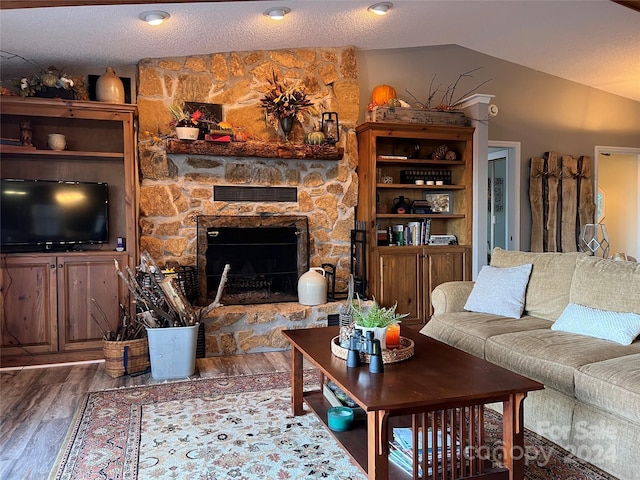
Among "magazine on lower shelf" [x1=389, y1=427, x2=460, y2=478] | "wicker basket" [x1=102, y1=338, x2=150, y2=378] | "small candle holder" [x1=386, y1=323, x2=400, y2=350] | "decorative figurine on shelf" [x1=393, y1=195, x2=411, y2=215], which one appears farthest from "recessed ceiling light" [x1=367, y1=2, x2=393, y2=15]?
"magazine on lower shelf" [x1=389, y1=427, x2=460, y2=478]

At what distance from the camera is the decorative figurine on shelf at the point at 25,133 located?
405 cm

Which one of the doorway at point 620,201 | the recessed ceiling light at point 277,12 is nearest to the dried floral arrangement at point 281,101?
the recessed ceiling light at point 277,12

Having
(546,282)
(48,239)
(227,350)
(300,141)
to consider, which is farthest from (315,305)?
(48,239)

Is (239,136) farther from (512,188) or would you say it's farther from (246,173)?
(512,188)

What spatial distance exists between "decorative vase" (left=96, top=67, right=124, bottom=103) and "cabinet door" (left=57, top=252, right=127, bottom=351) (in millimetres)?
1283

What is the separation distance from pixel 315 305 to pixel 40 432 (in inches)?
94.9

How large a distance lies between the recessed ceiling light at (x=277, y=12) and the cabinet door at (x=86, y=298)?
2223 mm

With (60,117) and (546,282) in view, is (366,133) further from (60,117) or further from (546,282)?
(60,117)

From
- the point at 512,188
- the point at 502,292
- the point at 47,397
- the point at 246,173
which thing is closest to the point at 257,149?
the point at 246,173

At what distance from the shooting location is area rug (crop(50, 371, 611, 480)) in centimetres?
227

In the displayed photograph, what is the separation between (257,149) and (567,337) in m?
2.94

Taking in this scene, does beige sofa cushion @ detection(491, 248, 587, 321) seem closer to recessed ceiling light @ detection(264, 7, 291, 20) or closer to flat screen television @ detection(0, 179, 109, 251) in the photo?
recessed ceiling light @ detection(264, 7, 291, 20)

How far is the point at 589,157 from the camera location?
6207 millimetres

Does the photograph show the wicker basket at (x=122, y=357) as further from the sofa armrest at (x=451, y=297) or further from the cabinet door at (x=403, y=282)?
the cabinet door at (x=403, y=282)
